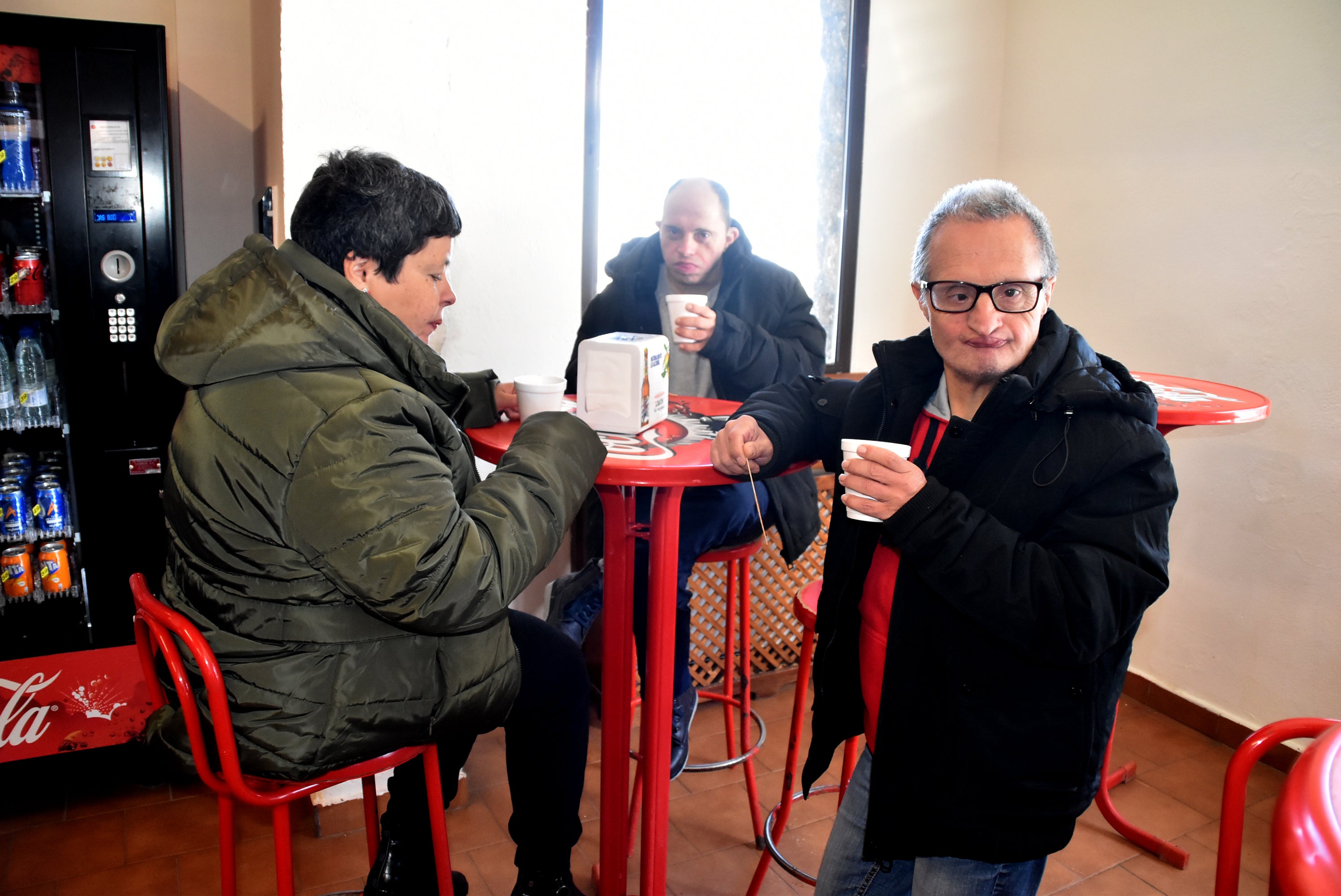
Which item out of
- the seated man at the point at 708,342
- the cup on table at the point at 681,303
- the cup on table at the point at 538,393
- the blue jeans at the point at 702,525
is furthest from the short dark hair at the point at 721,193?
the cup on table at the point at 538,393

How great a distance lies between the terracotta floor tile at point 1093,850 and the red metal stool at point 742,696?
0.78m

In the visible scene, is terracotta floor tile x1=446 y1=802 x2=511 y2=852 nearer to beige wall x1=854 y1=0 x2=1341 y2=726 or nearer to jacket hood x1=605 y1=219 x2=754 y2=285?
jacket hood x1=605 y1=219 x2=754 y2=285

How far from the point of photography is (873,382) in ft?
5.15

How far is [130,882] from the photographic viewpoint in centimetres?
218

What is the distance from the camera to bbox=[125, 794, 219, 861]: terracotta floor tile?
2304mm

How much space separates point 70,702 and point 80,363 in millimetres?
922

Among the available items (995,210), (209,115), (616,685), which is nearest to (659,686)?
(616,685)

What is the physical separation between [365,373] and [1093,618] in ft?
3.49

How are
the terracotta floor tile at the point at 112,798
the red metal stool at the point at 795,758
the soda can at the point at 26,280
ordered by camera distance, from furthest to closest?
the soda can at the point at 26,280
the terracotta floor tile at the point at 112,798
the red metal stool at the point at 795,758

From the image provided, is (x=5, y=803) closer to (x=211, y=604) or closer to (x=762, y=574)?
(x=211, y=604)

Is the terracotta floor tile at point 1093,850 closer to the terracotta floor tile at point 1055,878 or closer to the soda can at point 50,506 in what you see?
the terracotta floor tile at point 1055,878

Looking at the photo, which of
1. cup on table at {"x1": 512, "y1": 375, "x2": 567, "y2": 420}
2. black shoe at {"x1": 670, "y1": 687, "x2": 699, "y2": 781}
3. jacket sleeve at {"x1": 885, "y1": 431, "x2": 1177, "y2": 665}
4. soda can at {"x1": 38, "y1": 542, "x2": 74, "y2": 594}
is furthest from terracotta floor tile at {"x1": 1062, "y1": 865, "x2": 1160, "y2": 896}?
soda can at {"x1": 38, "y1": 542, "x2": 74, "y2": 594}

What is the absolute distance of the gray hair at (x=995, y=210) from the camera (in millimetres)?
1363

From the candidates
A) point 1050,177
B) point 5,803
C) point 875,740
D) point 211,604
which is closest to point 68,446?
point 5,803
